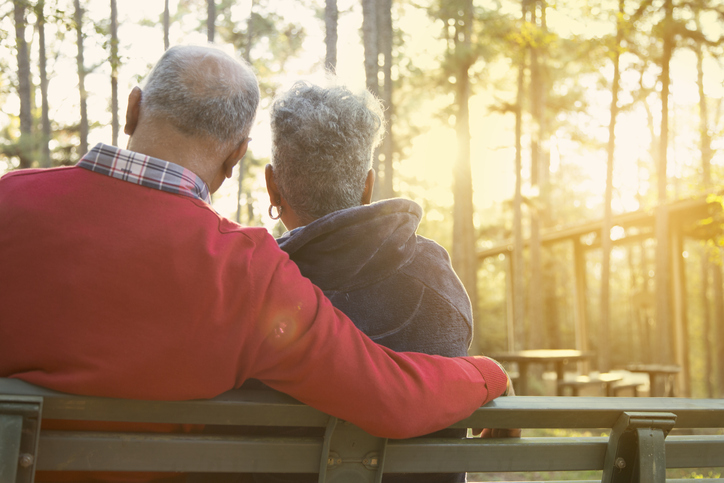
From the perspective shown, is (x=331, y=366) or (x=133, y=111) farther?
(x=133, y=111)

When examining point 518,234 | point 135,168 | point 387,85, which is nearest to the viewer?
point 135,168

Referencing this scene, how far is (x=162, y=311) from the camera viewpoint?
1.25 m

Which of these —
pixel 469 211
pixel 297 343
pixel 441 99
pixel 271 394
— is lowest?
pixel 271 394

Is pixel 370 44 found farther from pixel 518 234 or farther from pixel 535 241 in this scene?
pixel 535 241

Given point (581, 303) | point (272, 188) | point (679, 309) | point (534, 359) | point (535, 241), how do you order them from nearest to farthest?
point (272, 188) → point (534, 359) → point (679, 309) → point (581, 303) → point (535, 241)

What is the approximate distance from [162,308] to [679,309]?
14832mm

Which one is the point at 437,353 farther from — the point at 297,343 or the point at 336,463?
the point at 297,343

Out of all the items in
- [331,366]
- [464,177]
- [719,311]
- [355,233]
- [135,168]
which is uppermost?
[464,177]

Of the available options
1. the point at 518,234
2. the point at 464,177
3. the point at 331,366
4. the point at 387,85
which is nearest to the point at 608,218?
the point at 518,234

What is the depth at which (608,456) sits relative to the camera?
162cm

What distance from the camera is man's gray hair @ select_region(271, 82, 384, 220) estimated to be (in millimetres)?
1758

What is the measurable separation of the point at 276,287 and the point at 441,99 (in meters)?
16.7

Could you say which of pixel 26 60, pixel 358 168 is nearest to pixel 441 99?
pixel 26 60

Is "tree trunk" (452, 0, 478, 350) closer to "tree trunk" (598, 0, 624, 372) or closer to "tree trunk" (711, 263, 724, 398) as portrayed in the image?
"tree trunk" (598, 0, 624, 372)
